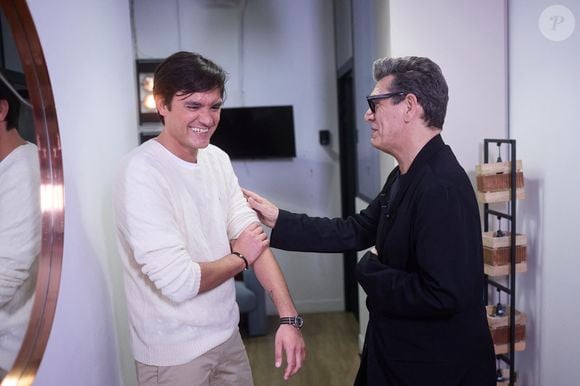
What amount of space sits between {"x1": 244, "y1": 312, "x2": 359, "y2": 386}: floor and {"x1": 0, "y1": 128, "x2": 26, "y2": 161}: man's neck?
106 inches

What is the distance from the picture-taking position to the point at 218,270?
4.84ft

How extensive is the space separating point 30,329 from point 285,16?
3.92 metres

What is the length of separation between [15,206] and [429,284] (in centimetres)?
102

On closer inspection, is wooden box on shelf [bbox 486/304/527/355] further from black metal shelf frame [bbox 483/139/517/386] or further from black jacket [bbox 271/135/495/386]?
black jacket [bbox 271/135/495/386]

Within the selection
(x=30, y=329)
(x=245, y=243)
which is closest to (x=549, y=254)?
(x=245, y=243)

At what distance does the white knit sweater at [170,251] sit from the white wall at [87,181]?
162 millimetres

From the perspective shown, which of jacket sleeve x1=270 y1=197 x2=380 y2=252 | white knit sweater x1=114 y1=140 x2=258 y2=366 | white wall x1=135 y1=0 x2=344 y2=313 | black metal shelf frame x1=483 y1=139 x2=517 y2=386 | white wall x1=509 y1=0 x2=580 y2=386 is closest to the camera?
white knit sweater x1=114 y1=140 x2=258 y2=366

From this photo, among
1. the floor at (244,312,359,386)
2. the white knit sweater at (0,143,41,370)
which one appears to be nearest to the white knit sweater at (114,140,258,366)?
the white knit sweater at (0,143,41,370)

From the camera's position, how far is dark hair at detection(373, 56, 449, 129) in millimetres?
1559

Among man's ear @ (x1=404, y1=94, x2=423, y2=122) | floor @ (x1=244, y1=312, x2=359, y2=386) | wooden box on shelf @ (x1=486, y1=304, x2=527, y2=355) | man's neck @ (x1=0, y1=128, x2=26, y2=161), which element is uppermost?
man's ear @ (x1=404, y1=94, x2=423, y2=122)

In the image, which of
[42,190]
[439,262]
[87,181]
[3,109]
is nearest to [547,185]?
[439,262]

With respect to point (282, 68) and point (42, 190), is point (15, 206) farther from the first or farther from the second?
point (282, 68)

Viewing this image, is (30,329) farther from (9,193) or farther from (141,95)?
(141,95)

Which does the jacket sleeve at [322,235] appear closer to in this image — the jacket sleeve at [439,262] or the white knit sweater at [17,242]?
the jacket sleeve at [439,262]
